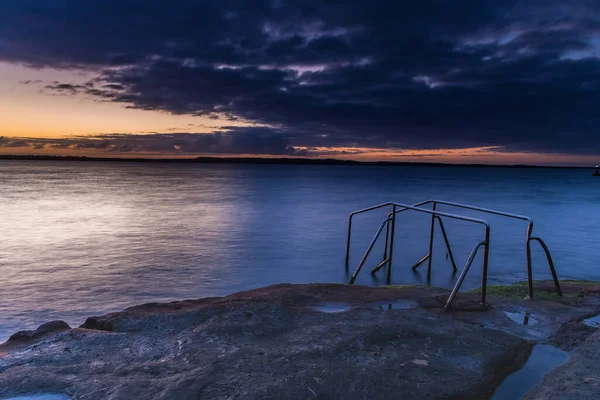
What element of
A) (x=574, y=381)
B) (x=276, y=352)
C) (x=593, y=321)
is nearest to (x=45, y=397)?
(x=276, y=352)

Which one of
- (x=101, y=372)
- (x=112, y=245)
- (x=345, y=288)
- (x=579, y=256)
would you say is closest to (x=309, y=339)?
(x=101, y=372)

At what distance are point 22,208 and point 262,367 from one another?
29.5 m

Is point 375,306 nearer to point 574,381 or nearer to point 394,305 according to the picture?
point 394,305

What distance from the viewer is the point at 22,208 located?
2845 centimetres

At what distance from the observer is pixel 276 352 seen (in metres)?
4.91

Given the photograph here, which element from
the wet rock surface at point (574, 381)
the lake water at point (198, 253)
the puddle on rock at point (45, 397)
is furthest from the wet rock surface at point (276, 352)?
the lake water at point (198, 253)

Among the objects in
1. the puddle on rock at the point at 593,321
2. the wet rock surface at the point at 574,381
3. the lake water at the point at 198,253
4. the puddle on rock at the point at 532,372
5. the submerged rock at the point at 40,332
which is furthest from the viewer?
the lake water at the point at 198,253

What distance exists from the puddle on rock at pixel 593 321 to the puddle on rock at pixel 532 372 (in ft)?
4.03

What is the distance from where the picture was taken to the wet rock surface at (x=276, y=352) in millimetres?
4152

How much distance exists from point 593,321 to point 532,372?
2.31m

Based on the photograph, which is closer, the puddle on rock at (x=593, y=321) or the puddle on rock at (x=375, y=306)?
the puddle on rock at (x=593, y=321)

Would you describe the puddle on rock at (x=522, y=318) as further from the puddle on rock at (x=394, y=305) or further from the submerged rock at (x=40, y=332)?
the submerged rock at (x=40, y=332)

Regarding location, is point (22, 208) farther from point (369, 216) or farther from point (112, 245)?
point (369, 216)

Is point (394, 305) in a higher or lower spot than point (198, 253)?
higher
